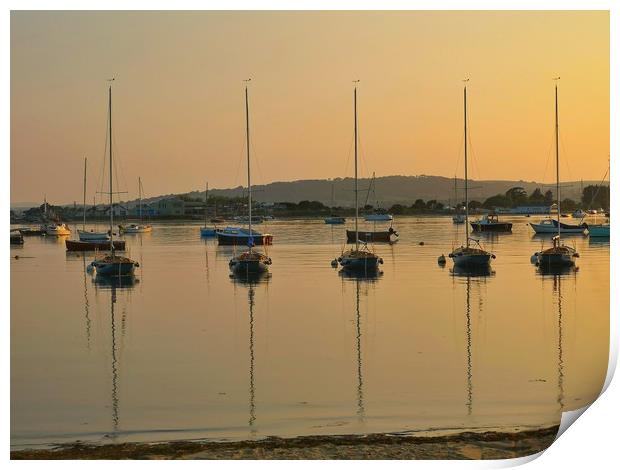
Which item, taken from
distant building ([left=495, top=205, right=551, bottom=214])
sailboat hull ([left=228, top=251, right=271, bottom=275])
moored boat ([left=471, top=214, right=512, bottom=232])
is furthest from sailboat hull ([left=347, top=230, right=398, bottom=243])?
distant building ([left=495, top=205, right=551, bottom=214])

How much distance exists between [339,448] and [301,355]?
19.0 ft

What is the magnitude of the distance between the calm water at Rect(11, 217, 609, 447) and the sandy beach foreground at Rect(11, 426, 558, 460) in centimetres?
59

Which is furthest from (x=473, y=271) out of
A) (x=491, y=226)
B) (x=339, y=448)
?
(x=491, y=226)

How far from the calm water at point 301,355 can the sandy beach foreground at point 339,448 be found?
59cm

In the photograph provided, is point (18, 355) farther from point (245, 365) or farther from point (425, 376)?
point (425, 376)

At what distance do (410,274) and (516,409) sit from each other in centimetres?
1868

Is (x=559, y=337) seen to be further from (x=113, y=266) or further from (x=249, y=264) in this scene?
(x=113, y=266)

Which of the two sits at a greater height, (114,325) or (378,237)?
(378,237)

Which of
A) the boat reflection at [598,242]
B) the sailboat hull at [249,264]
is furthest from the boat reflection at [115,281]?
the boat reflection at [598,242]

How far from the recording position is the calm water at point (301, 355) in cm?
932

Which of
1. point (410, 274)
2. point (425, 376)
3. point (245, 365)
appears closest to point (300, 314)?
point (245, 365)

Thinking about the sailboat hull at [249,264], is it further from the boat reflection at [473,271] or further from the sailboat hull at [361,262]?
the boat reflection at [473,271]

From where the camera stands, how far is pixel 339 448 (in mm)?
7594

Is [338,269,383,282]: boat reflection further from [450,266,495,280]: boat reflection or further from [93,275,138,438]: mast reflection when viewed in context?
[93,275,138,438]: mast reflection
